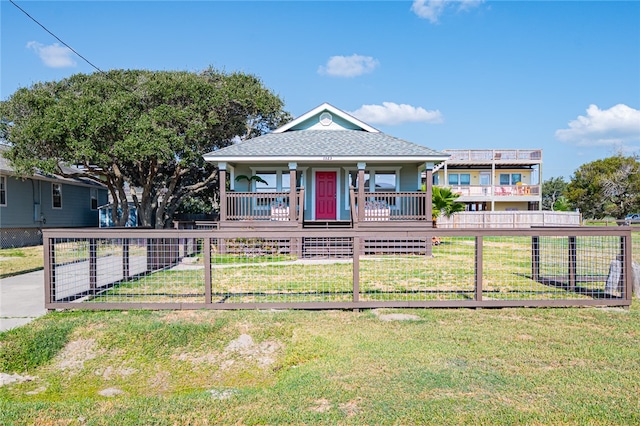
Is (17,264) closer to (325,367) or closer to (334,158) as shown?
(334,158)

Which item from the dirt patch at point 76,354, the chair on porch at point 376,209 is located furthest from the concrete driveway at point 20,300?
the chair on porch at point 376,209

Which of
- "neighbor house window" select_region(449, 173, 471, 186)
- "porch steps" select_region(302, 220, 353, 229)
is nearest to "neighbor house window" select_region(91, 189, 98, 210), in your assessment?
"porch steps" select_region(302, 220, 353, 229)

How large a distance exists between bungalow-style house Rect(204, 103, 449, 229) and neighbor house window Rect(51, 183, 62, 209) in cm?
1085

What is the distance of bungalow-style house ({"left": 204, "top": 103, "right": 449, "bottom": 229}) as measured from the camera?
14.4m

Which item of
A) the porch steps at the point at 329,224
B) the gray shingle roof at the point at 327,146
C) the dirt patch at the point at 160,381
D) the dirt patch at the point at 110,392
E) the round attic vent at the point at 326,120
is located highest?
the round attic vent at the point at 326,120

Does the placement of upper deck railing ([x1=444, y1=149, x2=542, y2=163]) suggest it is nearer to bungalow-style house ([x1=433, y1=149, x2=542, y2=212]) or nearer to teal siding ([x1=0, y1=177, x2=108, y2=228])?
bungalow-style house ([x1=433, y1=149, x2=542, y2=212])

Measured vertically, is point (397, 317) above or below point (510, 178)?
below

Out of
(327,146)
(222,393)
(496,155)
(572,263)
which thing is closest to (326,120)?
(327,146)

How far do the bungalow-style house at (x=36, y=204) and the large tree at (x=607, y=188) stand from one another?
118 ft

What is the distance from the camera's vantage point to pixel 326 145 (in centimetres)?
1556

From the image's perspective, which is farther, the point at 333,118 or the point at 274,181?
the point at 333,118

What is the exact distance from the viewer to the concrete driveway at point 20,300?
5594 millimetres

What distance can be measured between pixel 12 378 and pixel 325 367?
277 cm

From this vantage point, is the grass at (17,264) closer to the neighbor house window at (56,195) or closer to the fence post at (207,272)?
the fence post at (207,272)
